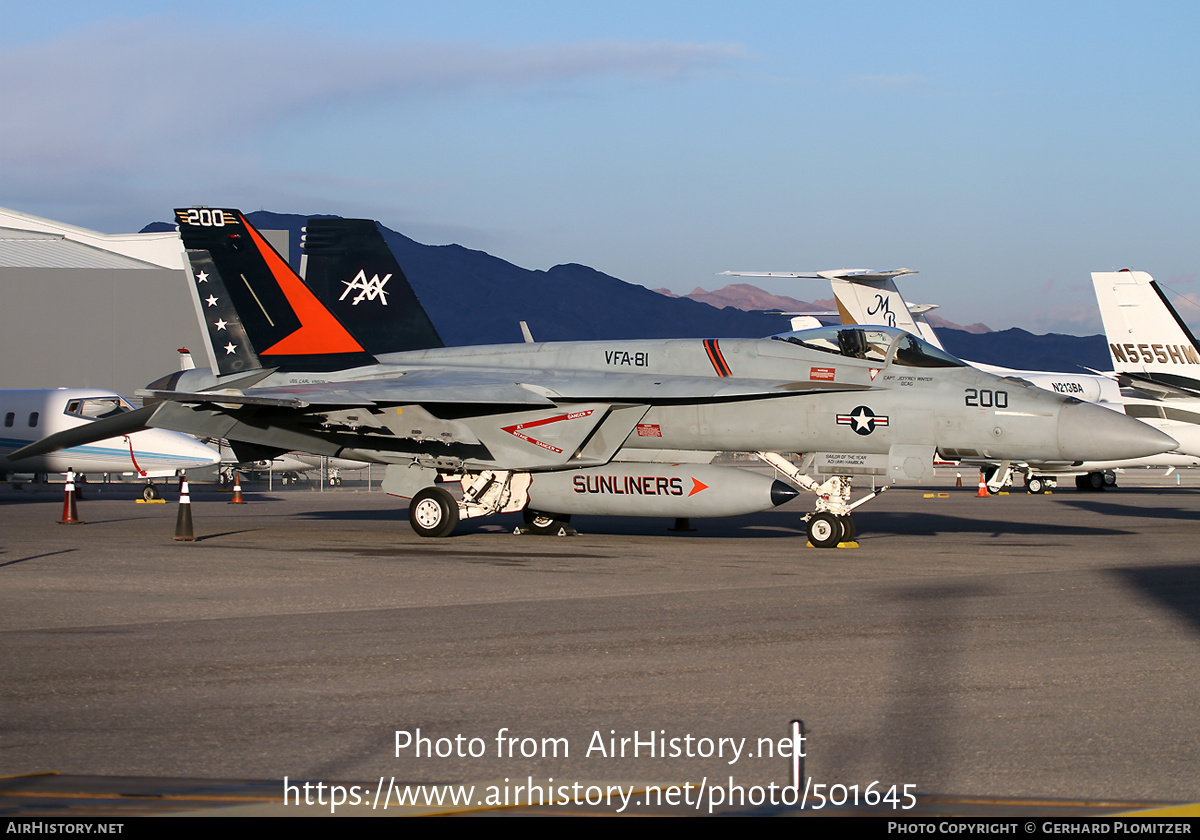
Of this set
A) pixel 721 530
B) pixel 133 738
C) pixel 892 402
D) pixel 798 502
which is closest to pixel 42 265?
pixel 798 502

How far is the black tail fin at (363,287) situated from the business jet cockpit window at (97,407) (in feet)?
38.3

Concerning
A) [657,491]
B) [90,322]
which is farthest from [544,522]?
[90,322]

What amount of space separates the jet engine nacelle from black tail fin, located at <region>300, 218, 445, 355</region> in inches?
160

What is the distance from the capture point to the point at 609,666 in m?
6.95

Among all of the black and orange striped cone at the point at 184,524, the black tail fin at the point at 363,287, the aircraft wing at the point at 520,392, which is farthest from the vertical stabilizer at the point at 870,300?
the black and orange striped cone at the point at 184,524

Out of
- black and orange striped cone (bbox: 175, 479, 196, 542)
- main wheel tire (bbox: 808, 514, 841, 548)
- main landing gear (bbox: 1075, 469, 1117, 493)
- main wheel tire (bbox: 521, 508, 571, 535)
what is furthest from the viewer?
main landing gear (bbox: 1075, 469, 1117, 493)

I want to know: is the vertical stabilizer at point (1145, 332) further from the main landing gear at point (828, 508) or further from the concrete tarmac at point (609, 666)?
the main landing gear at point (828, 508)

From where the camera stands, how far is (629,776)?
455 centimetres

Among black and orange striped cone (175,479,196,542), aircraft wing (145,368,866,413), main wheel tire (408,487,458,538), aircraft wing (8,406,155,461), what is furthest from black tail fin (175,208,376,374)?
black and orange striped cone (175,479,196,542)

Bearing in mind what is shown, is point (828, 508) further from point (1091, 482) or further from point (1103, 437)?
point (1091, 482)

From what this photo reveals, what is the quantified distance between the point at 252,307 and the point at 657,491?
23.7ft

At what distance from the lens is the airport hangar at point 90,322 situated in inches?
1969

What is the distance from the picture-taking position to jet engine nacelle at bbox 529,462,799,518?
48.0 feet

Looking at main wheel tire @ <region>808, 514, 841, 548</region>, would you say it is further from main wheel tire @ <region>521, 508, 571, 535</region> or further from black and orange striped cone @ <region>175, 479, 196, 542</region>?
black and orange striped cone @ <region>175, 479, 196, 542</region>
